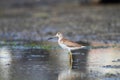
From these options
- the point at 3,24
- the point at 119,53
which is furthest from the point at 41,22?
the point at 119,53

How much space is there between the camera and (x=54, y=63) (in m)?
11.4

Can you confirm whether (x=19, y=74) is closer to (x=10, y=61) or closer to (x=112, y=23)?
(x=10, y=61)

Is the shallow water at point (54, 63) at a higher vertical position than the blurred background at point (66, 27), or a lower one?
lower

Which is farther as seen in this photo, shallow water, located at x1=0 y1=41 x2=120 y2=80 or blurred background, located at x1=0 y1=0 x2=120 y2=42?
blurred background, located at x1=0 y1=0 x2=120 y2=42

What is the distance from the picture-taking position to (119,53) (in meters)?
13.0

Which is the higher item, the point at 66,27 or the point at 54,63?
the point at 66,27

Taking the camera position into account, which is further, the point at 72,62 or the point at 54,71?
the point at 72,62

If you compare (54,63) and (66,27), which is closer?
(54,63)

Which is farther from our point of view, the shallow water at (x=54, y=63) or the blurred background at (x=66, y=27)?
the blurred background at (x=66, y=27)

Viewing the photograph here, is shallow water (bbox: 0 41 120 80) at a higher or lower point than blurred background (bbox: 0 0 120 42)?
lower

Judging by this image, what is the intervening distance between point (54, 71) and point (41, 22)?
1418cm

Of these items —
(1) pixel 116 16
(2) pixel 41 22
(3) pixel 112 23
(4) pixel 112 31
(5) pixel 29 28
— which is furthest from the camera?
(1) pixel 116 16

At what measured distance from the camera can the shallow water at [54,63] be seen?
9633mm

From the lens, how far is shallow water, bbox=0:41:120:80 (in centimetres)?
963
